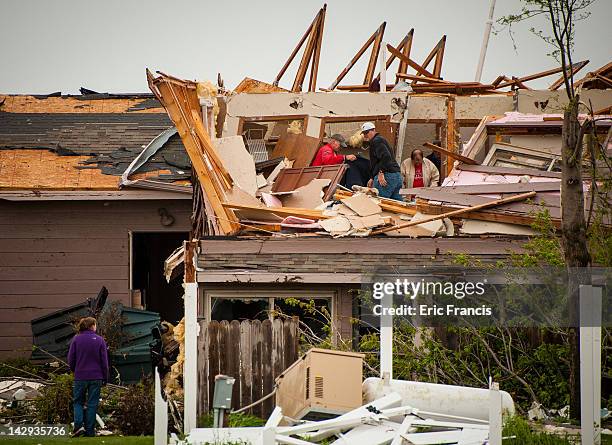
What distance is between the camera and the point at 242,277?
1600cm

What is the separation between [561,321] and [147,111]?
13.8 m

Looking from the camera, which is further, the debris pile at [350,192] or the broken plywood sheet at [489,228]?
the debris pile at [350,192]

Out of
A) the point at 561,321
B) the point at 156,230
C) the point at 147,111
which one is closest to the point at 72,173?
the point at 156,230

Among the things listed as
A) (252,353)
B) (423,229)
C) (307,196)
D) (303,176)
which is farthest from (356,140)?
(252,353)

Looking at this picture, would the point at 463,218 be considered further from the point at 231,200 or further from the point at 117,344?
the point at 117,344

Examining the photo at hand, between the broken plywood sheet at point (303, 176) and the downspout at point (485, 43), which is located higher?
the downspout at point (485, 43)

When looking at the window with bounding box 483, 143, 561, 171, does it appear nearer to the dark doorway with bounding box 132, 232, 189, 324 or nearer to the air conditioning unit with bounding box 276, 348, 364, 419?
the dark doorway with bounding box 132, 232, 189, 324

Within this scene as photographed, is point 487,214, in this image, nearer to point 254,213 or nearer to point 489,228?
point 489,228

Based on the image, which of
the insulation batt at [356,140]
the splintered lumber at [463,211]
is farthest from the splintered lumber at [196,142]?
the insulation batt at [356,140]

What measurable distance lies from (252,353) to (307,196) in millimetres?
6134

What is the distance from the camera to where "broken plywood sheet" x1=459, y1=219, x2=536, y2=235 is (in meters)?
16.5

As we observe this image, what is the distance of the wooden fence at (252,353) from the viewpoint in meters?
12.8

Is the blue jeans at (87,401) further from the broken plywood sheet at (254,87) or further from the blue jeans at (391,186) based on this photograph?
the broken plywood sheet at (254,87)

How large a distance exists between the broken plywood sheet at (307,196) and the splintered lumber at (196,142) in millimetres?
1230
